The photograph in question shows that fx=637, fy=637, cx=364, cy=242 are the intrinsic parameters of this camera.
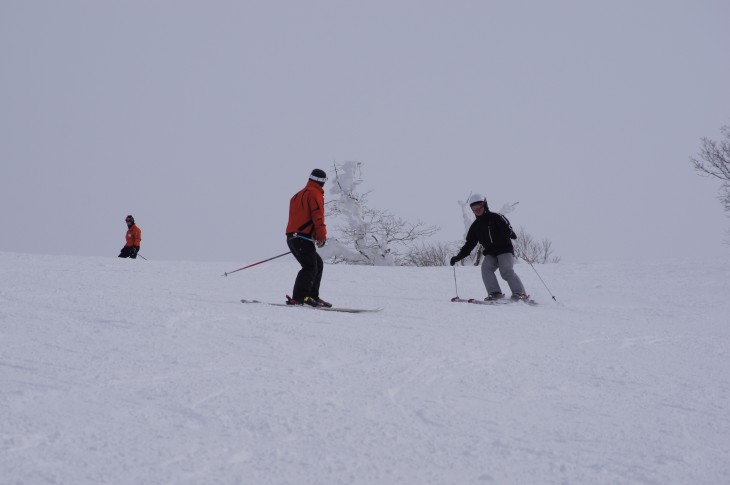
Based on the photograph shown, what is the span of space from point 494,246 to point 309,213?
3.51 meters

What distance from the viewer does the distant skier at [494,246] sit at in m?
10.2

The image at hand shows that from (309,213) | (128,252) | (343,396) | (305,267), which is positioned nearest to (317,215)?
(309,213)

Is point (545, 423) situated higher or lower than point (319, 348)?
lower

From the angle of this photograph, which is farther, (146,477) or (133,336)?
(133,336)

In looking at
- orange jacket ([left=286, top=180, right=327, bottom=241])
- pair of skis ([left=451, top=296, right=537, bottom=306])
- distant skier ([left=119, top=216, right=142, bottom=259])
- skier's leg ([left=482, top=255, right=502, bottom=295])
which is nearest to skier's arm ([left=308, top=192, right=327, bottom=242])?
orange jacket ([left=286, top=180, right=327, bottom=241])

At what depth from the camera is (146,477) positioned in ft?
8.52

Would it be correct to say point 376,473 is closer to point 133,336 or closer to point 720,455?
point 720,455

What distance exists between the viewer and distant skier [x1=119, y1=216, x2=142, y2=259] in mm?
19953

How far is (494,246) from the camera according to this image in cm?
1038

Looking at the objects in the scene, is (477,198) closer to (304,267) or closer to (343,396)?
(304,267)

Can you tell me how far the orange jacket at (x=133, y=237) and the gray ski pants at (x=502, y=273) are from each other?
13.4m

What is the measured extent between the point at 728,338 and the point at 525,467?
195 inches

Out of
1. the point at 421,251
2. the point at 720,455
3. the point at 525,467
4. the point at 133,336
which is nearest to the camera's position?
the point at 525,467

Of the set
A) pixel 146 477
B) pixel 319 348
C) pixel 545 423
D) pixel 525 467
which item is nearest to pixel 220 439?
pixel 146 477
